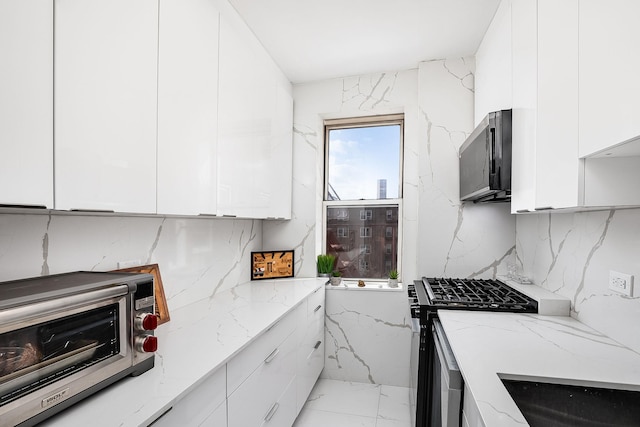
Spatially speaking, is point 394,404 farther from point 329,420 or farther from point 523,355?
point 523,355

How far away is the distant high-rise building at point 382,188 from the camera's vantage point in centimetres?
285

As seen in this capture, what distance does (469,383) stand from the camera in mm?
960

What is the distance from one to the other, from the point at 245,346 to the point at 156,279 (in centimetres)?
62

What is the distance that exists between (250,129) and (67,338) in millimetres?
1471

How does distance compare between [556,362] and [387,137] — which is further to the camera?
[387,137]

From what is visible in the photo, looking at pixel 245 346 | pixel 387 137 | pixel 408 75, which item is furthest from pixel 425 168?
pixel 245 346

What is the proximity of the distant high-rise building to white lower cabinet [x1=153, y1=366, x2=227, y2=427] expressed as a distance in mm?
2076

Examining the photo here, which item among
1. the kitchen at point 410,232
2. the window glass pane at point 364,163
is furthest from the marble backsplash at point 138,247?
the window glass pane at point 364,163

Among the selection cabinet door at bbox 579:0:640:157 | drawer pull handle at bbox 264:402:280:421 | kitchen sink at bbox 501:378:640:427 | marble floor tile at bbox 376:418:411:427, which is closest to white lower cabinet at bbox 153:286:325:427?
drawer pull handle at bbox 264:402:280:421

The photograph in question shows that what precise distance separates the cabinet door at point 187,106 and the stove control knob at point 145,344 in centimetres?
49

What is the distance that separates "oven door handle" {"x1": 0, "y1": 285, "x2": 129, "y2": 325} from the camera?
659mm

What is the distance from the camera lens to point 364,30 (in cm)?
202

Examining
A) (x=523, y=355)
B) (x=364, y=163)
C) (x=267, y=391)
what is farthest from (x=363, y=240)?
(x=523, y=355)

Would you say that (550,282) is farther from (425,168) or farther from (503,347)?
(425,168)
